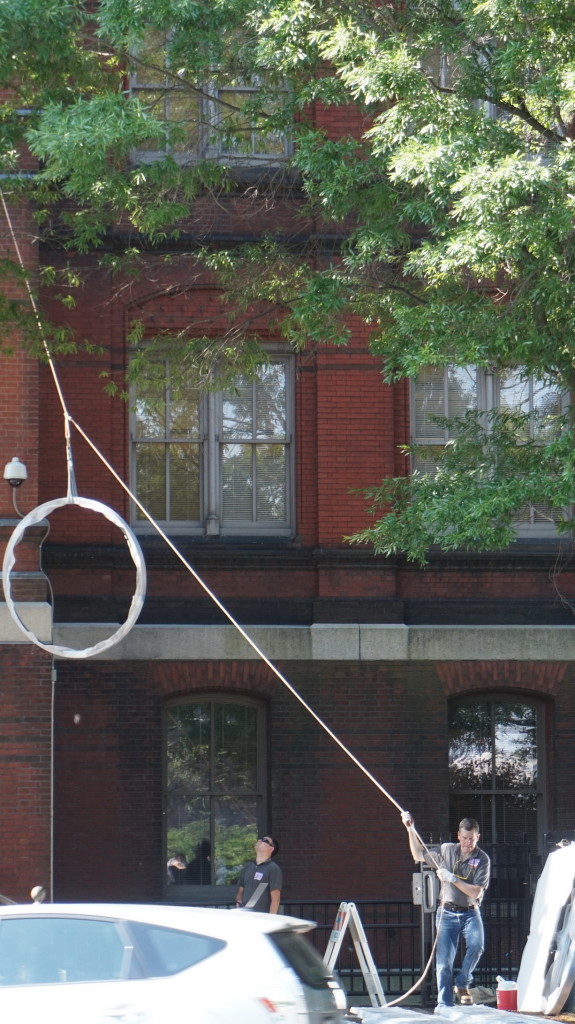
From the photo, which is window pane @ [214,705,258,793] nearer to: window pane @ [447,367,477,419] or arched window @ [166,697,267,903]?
arched window @ [166,697,267,903]

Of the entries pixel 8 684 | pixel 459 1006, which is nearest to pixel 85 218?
pixel 8 684

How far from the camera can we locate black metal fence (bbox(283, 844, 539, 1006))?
13.2 meters

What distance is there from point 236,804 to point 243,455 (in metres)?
4.09

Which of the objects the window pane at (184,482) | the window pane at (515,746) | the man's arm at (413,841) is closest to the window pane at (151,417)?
the window pane at (184,482)

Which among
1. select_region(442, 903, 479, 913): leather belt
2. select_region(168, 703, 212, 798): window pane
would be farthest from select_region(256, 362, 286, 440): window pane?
select_region(442, 903, 479, 913): leather belt

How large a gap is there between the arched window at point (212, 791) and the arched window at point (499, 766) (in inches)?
91.2

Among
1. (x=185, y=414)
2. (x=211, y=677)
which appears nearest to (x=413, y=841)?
(x=211, y=677)

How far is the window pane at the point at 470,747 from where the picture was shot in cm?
1583

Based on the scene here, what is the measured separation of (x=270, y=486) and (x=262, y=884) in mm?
5549

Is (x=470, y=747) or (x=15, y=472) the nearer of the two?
(x=15, y=472)

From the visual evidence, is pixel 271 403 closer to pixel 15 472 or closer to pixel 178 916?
pixel 15 472

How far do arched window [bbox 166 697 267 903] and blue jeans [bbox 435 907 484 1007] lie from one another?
4.16 metres

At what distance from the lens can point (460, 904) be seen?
457 inches

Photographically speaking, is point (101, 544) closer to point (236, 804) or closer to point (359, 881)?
point (236, 804)
